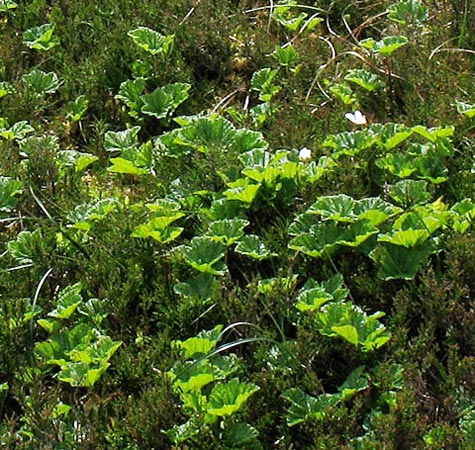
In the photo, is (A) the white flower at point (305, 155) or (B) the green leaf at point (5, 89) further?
(B) the green leaf at point (5, 89)

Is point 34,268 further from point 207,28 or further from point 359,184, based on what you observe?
point 207,28

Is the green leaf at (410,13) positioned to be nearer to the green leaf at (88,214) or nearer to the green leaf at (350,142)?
the green leaf at (350,142)

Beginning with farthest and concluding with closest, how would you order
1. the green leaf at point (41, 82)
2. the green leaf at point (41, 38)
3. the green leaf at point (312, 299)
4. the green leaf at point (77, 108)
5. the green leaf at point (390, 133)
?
the green leaf at point (41, 38), the green leaf at point (41, 82), the green leaf at point (77, 108), the green leaf at point (390, 133), the green leaf at point (312, 299)

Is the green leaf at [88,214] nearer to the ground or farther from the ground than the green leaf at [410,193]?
nearer to the ground

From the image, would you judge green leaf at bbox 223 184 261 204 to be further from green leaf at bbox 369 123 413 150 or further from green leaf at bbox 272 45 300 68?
green leaf at bbox 272 45 300 68

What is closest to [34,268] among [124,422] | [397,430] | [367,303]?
[124,422]

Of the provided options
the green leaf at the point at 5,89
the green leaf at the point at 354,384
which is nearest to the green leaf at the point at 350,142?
the green leaf at the point at 354,384

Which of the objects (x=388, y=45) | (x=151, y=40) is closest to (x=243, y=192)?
(x=388, y=45)

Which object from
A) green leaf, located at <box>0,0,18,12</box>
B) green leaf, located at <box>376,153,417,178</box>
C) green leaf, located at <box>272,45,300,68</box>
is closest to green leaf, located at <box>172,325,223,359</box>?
green leaf, located at <box>376,153,417,178</box>
